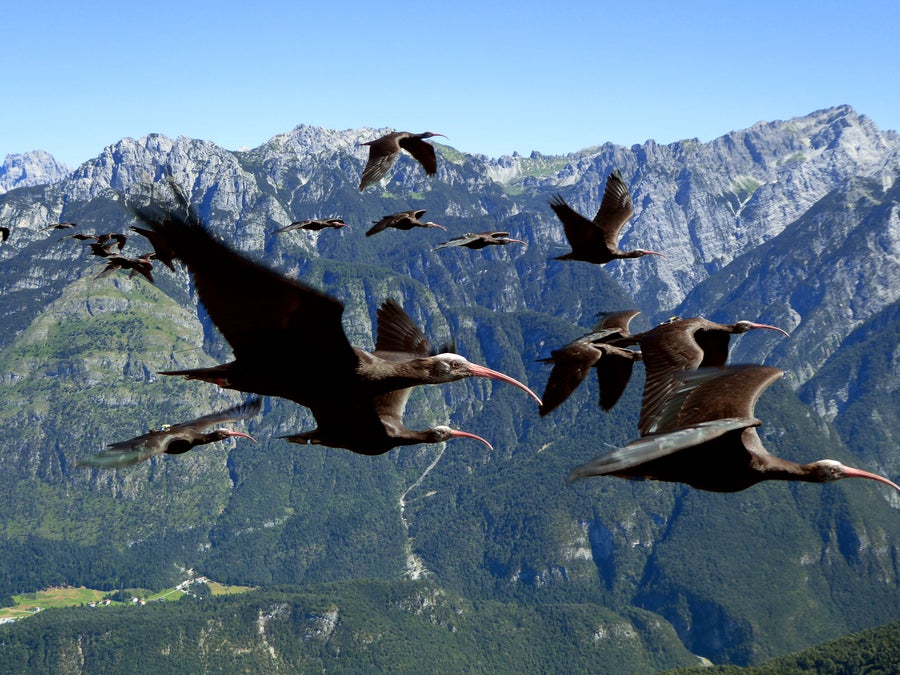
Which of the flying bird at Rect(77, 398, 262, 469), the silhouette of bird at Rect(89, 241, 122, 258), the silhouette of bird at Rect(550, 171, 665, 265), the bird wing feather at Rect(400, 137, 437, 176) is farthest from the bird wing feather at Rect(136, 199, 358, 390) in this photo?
the silhouette of bird at Rect(89, 241, 122, 258)

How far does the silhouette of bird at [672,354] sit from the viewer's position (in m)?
14.5

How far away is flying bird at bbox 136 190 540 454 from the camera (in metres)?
10.3

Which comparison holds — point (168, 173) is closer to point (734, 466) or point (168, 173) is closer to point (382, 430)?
point (382, 430)

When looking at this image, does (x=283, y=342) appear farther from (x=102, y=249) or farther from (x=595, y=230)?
(x=102, y=249)

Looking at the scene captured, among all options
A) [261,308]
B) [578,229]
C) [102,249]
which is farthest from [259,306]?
[102,249]

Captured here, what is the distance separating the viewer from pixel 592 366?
19.9 m

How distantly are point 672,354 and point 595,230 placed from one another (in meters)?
12.3

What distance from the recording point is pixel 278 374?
44.6 feet

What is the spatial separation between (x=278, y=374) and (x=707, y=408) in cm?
655

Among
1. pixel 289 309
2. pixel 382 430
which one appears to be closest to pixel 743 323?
pixel 382 430

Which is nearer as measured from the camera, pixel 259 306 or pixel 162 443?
pixel 259 306

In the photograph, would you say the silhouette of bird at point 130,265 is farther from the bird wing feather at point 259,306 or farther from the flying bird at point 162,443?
the bird wing feather at point 259,306

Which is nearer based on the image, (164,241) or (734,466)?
(164,241)

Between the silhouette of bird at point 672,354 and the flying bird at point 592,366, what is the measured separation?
1.25 meters
